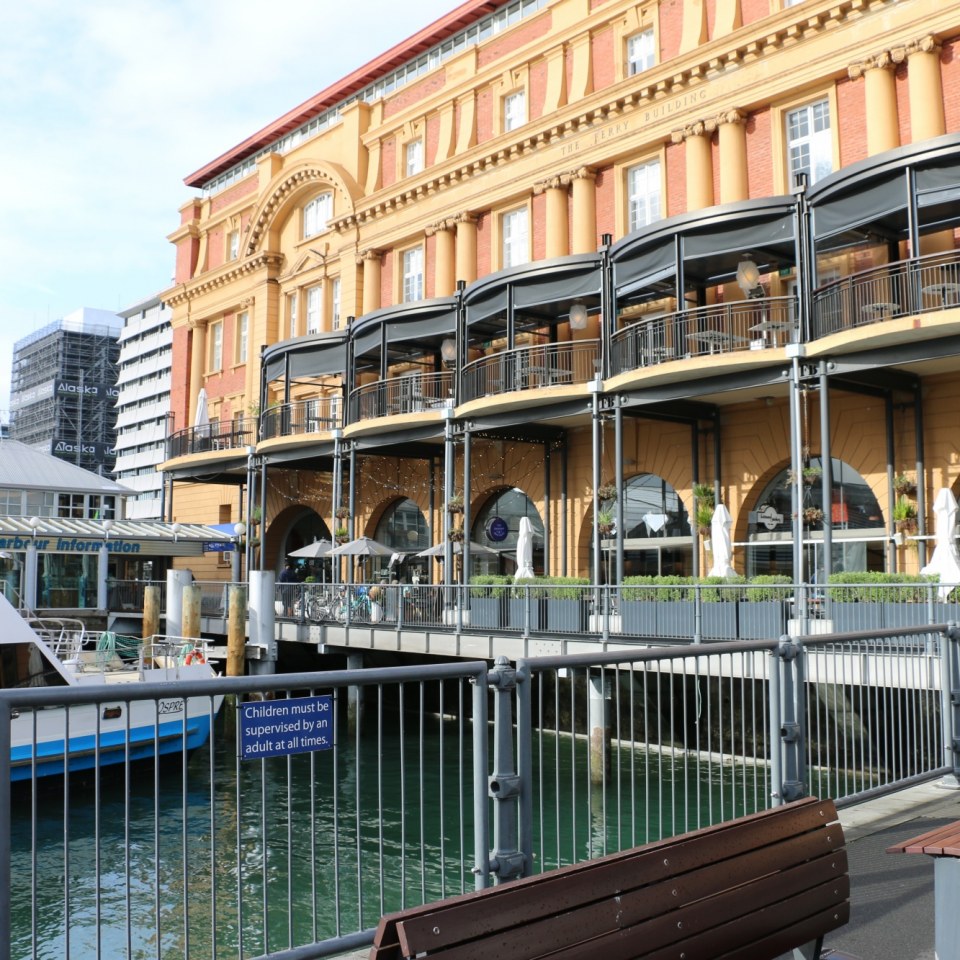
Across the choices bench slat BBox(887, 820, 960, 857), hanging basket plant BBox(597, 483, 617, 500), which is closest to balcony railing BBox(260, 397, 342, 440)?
hanging basket plant BBox(597, 483, 617, 500)

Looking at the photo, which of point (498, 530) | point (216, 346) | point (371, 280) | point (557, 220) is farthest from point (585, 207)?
point (216, 346)

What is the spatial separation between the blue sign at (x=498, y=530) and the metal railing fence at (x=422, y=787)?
7626mm

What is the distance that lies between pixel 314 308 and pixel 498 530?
12985mm

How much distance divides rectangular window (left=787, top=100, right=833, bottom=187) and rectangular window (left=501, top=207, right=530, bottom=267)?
8266mm

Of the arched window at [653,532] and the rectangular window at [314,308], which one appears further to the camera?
the rectangular window at [314,308]

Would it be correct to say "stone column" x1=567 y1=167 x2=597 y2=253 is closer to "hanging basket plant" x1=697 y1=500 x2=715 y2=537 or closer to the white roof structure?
"hanging basket plant" x1=697 y1=500 x2=715 y2=537

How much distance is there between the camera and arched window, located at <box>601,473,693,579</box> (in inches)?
1026

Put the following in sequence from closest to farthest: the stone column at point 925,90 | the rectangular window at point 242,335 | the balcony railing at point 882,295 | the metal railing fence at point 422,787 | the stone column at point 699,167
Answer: the metal railing fence at point 422,787, the balcony railing at point 882,295, the stone column at point 925,90, the stone column at point 699,167, the rectangular window at point 242,335

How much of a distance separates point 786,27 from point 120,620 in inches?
1067

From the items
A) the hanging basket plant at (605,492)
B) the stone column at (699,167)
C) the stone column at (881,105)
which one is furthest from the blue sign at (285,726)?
the stone column at (699,167)

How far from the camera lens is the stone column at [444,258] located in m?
32.8

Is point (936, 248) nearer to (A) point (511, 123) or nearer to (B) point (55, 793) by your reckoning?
(A) point (511, 123)

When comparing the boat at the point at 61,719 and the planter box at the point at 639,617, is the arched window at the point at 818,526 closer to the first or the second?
the planter box at the point at 639,617

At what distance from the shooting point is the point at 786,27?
24.4 m
